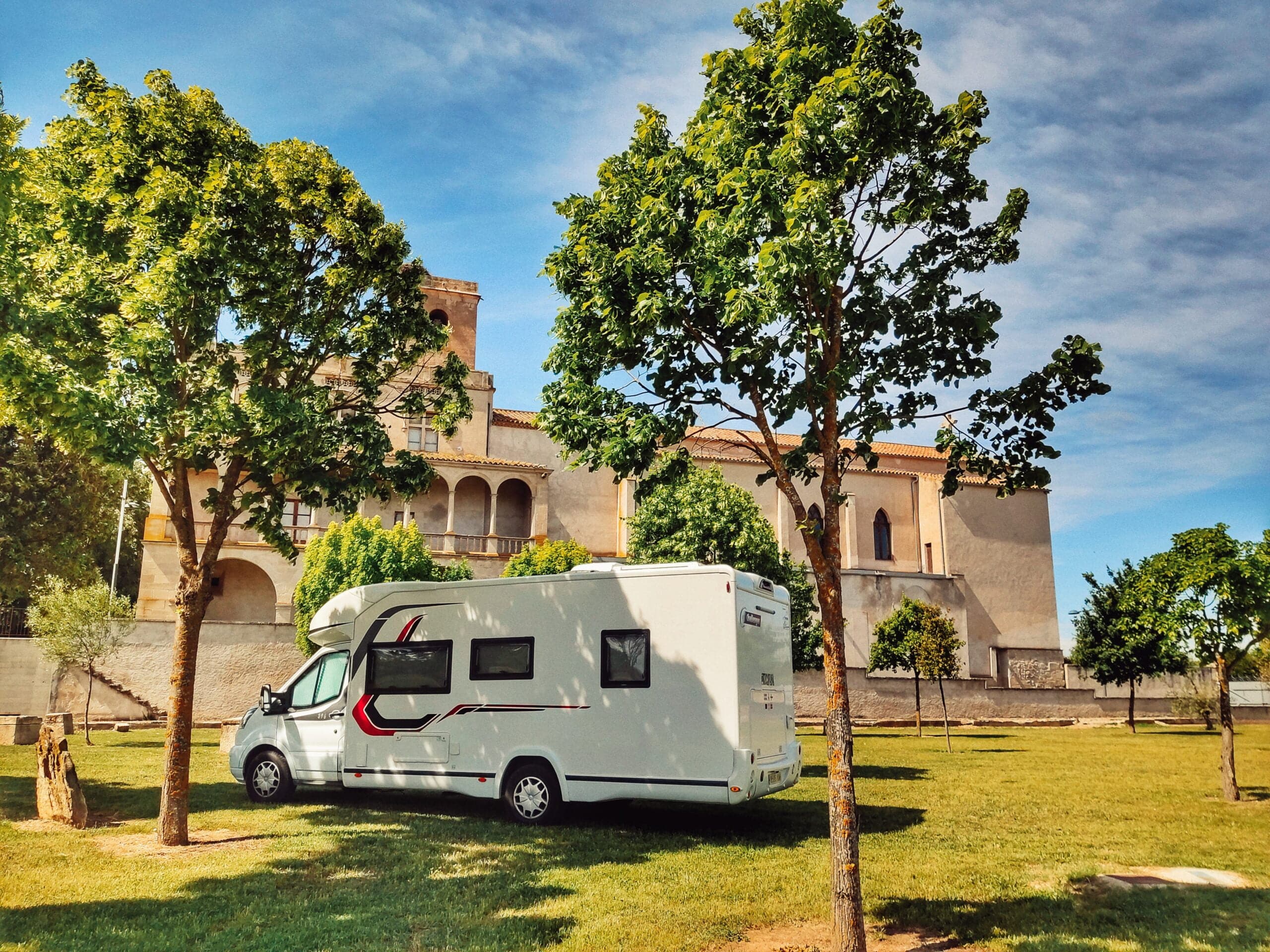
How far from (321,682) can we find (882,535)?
125 ft

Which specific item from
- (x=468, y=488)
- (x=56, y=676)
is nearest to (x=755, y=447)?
(x=56, y=676)

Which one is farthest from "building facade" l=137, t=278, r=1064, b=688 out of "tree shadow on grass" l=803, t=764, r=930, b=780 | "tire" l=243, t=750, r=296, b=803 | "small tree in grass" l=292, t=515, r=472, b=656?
"tire" l=243, t=750, r=296, b=803

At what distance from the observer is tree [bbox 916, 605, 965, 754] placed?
28875mm

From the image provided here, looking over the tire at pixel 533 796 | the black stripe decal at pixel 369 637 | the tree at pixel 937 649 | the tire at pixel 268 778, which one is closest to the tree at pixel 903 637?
the tree at pixel 937 649

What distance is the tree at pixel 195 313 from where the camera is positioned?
9.39 metres

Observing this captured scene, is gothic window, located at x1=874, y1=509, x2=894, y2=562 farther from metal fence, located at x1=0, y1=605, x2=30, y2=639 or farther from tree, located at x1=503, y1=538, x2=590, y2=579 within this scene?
metal fence, located at x1=0, y1=605, x2=30, y2=639

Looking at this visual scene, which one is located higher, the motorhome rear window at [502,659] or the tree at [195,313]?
the tree at [195,313]

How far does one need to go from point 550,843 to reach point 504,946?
151 inches

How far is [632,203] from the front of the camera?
7.80 m

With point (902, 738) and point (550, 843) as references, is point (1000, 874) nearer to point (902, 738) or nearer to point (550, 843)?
point (550, 843)

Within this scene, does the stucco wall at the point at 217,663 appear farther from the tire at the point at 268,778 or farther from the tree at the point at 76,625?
the tire at the point at 268,778

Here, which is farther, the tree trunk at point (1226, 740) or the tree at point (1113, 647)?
the tree at point (1113, 647)

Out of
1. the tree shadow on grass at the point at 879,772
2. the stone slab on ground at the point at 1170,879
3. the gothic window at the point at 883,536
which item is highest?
Answer: the gothic window at the point at 883,536

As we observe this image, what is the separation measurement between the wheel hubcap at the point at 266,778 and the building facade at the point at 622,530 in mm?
19750
